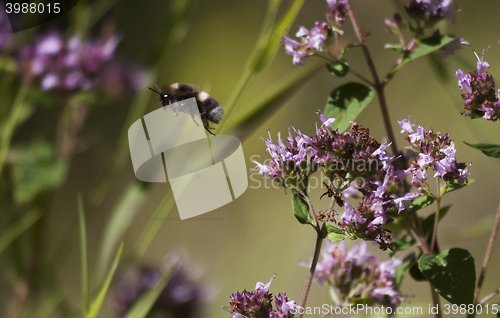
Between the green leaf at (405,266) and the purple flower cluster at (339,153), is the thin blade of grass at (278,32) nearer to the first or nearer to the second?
the purple flower cluster at (339,153)

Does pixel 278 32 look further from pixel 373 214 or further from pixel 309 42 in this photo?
pixel 373 214

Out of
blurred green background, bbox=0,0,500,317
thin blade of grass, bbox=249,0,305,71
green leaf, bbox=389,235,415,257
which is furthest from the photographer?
blurred green background, bbox=0,0,500,317

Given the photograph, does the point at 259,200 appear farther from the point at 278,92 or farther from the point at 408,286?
the point at 278,92

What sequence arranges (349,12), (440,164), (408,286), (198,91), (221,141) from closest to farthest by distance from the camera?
(440,164) < (349,12) < (198,91) < (221,141) < (408,286)

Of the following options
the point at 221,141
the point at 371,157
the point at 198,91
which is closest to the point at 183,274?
the point at 221,141

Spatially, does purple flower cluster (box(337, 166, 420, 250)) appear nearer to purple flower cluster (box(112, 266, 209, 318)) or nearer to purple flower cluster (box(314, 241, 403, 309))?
purple flower cluster (box(314, 241, 403, 309))

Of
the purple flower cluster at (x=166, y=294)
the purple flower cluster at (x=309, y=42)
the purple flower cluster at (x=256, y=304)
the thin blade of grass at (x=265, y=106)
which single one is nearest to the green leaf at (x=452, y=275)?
the purple flower cluster at (x=256, y=304)

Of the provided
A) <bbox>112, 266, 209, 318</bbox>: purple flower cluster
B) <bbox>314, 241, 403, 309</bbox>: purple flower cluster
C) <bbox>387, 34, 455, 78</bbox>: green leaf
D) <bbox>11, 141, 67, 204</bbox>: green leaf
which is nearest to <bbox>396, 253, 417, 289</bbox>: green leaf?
<bbox>314, 241, 403, 309</bbox>: purple flower cluster
